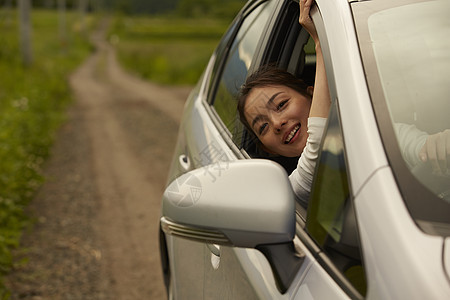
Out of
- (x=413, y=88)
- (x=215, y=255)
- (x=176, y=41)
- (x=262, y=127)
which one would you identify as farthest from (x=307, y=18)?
(x=176, y=41)

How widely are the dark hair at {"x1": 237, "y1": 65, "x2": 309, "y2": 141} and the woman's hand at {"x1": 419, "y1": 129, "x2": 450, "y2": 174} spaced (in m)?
0.70

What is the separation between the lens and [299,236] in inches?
55.7

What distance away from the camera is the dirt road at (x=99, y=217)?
4398mm

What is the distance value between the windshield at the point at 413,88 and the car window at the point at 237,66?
30.0 inches

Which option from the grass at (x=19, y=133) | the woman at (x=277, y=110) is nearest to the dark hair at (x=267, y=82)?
the woman at (x=277, y=110)

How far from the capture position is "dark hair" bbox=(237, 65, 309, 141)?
1.99 meters

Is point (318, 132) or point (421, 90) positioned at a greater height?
point (421, 90)

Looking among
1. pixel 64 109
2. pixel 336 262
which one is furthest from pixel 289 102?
pixel 64 109

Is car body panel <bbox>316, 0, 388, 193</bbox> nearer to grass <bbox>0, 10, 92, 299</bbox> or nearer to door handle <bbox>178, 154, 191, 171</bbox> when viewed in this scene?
door handle <bbox>178, 154, 191, 171</bbox>

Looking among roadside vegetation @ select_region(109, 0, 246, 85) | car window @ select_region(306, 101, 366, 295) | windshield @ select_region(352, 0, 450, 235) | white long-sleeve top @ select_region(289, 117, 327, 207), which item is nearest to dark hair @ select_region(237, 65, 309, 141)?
white long-sleeve top @ select_region(289, 117, 327, 207)

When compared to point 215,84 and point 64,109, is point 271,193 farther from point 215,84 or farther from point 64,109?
point 64,109

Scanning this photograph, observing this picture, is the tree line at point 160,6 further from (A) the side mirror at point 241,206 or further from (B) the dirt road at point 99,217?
(A) the side mirror at point 241,206

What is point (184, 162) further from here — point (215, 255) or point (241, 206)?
point (241, 206)

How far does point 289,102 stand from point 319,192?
629mm
